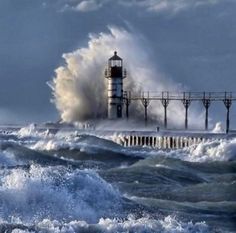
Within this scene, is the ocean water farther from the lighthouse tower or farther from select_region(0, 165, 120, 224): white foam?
the lighthouse tower

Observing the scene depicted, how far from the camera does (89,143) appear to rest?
169 ft

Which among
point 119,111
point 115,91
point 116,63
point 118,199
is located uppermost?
point 116,63

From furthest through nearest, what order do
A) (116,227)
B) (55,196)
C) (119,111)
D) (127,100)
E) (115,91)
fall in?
1. (127,100)
2. (119,111)
3. (115,91)
4. (55,196)
5. (116,227)

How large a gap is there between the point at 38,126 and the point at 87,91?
8299 mm

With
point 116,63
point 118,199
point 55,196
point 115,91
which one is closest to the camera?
point 55,196

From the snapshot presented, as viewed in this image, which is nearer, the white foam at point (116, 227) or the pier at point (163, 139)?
the white foam at point (116, 227)

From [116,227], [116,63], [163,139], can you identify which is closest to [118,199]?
[116,227]

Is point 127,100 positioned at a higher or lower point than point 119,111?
higher

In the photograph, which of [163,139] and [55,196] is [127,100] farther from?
[55,196]

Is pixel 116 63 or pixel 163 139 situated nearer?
pixel 163 139

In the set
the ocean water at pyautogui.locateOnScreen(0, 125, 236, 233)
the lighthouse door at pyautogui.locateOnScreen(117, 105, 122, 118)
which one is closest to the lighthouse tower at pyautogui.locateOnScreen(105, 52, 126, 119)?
the lighthouse door at pyautogui.locateOnScreen(117, 105, 122, 118)

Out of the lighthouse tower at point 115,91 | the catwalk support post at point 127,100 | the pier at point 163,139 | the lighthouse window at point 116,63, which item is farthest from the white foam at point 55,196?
the lighthouse window at point 116,63

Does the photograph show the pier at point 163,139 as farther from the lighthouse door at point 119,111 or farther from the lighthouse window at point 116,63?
the lighthouse window at point 116,63

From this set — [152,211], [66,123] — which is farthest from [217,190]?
[66,123]
